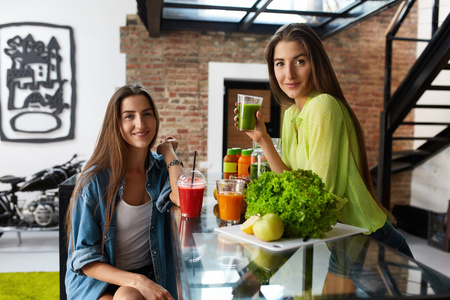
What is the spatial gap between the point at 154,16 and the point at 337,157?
3.81 meters

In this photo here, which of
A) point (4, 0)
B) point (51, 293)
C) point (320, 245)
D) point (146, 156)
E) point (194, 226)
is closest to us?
point (320, 245)

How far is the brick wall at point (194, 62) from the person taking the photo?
598 cm

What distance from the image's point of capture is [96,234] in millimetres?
1921

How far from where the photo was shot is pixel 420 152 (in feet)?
19.1

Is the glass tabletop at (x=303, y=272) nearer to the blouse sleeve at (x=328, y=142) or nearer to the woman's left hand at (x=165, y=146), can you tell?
the blouse sleeve at (x=328, y=142)

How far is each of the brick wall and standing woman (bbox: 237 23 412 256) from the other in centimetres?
419

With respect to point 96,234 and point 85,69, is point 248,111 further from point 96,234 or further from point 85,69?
point 85,69

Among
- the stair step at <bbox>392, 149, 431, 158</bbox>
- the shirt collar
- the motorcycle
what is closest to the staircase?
the stair step at <bbox>392, 149, 431, 158</bbox>

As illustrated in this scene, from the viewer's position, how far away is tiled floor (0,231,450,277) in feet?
14.0

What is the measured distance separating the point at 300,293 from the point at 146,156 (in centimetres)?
154

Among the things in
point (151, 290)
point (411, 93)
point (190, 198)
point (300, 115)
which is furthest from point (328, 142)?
point (411, 93)

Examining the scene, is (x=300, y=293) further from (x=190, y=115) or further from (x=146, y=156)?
(x=190, y=115)

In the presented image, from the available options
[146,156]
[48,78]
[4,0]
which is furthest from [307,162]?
[4,0]

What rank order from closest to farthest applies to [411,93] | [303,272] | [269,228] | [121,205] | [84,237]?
[303,272], [269,228], [84,237], [121,205], [411,93]
